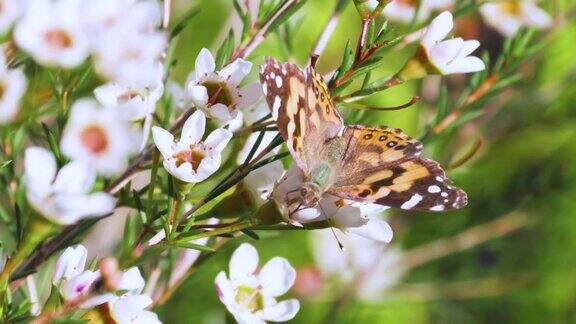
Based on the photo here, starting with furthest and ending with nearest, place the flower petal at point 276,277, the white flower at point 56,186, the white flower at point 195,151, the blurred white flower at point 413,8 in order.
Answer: the blurred white flower at point 413,8 < the flower petal at point 276,277 < the white flower at point 195,151 < the white flower at point 56,186

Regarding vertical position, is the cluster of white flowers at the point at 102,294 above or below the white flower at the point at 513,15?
above

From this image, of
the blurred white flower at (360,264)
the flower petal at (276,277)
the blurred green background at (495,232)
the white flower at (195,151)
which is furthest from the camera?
the blurred white flower at (360,264)

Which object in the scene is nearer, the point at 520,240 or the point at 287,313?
the point at 287,313

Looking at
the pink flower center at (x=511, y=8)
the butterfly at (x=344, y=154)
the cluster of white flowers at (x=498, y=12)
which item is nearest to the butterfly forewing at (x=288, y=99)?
the butterfly at (x=344, y=154)

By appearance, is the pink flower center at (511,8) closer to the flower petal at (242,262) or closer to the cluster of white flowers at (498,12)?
the cluster of white flowers at (498,12)

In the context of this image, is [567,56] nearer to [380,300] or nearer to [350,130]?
[380,300]

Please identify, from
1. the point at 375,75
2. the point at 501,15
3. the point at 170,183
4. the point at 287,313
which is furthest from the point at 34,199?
the point at 375,75
